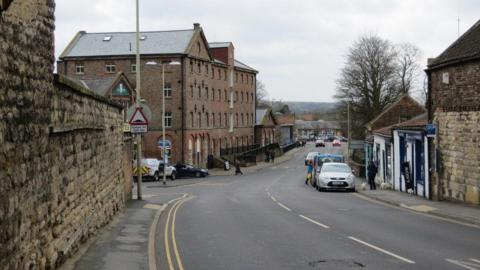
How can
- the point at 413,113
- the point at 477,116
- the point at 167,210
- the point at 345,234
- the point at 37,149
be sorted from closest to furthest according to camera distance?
the point at 37,149, the point at 345,234, the point at 477,116, the point at 167,210, the point at 413,113

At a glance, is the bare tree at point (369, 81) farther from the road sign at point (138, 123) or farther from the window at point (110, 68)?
the road sign at point (138, 123)

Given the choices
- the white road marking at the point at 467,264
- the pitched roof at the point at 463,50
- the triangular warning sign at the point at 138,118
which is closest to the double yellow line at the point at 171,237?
the triangular warning sign at the point at 138,118

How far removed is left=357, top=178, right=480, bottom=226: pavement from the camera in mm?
18734

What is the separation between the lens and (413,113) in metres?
57.1

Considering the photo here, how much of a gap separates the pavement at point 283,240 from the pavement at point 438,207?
46 cm

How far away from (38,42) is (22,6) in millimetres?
976

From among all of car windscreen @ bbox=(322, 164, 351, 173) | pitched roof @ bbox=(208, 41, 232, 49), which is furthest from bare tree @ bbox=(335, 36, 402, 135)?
car windscreen @ bbox=(322, 164, 351, 173)

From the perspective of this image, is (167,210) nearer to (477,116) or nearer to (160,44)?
(477,116)

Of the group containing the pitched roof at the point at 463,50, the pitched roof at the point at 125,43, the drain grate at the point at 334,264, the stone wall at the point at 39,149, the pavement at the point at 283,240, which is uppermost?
the pitched roof at the point at 125,43

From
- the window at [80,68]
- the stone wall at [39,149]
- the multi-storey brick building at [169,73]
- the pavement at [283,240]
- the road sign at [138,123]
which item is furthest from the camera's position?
the window at [80,68]

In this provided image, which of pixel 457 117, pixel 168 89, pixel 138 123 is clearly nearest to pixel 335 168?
pixel 457 117

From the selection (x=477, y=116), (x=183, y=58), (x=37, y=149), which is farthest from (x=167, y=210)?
(x=183, y=58)

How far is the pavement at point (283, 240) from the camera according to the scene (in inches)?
459

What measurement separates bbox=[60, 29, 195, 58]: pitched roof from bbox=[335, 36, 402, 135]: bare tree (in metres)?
21.2
